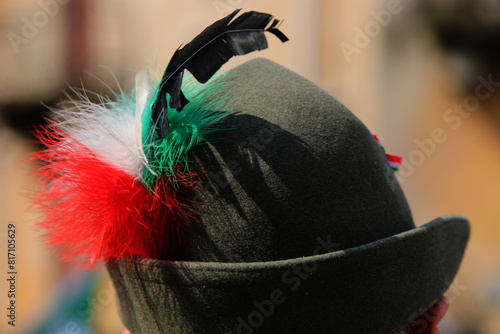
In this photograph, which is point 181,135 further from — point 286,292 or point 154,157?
point 286,292

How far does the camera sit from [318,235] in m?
0.88

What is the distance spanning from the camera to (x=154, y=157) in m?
0.89

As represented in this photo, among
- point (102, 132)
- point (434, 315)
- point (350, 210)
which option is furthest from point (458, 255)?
point (102, 132)

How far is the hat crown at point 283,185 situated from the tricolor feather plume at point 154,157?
0.15 feet

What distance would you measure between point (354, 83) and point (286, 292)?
13.9 feet

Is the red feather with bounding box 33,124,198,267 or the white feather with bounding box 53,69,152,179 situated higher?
the white feather with bounding box 53,69,152,179

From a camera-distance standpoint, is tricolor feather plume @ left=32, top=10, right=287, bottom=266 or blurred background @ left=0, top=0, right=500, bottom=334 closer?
Answer: tricolor feather plume @ left=32, top=10, right=287, bottom=266

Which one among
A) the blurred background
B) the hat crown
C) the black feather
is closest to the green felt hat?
the hat crown

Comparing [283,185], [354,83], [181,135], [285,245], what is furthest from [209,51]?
[354,83]

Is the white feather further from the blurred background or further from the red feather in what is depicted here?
the blurred background

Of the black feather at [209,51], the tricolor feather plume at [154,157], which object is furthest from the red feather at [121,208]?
the black feather at [209,51]

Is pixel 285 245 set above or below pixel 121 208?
below

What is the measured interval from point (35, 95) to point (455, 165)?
4845 millimetres

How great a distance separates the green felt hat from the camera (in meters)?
0.84
